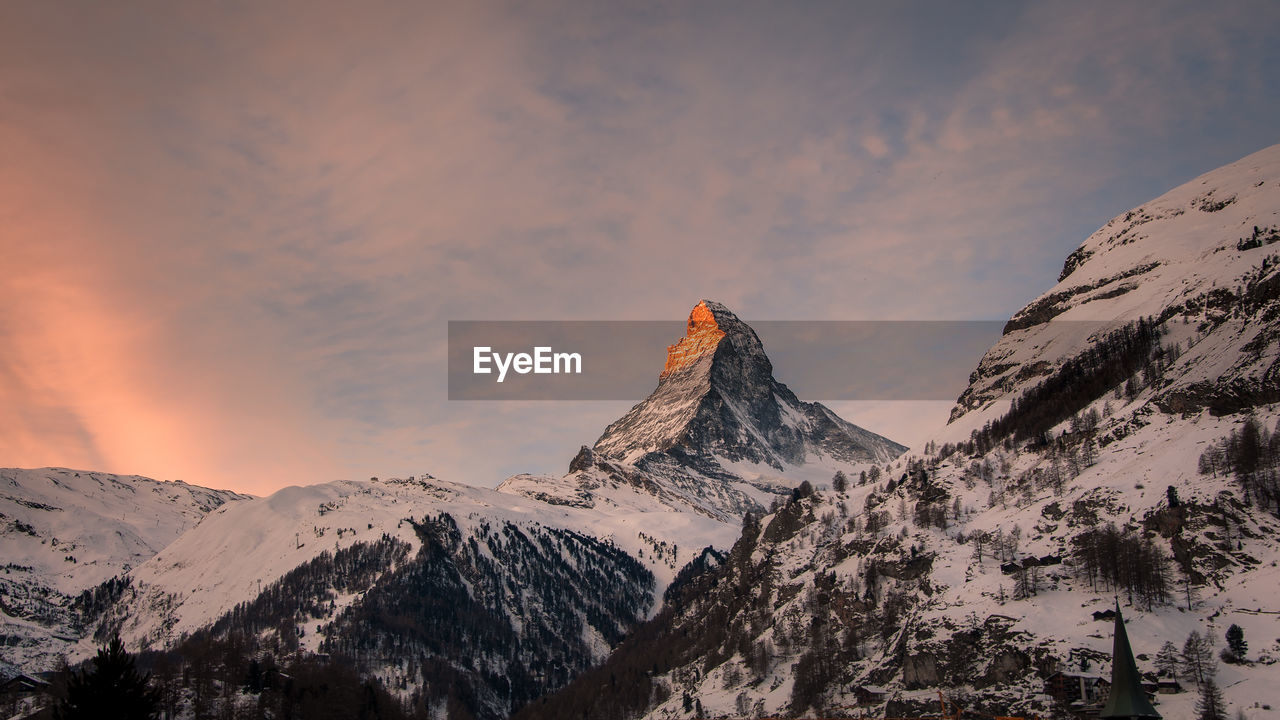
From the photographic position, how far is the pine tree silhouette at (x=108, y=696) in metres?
119

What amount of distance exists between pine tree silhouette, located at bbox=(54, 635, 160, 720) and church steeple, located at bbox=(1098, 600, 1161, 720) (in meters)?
120

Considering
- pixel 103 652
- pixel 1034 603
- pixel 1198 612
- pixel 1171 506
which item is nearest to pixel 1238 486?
pixel 1171 506

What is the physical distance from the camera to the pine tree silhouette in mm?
118938

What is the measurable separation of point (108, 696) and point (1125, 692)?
124754 mm

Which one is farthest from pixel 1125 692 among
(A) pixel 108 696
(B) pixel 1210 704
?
(A) pixel 108 696

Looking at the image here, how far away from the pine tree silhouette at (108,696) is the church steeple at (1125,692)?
11978 cm

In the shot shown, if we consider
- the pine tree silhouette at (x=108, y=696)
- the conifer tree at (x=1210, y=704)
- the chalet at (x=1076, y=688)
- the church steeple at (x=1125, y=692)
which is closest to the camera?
the pine tree silhouette at (x=108, y=696)

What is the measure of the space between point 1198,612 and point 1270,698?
29.2 meters

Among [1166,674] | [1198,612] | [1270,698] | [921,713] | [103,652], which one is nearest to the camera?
[103,652]

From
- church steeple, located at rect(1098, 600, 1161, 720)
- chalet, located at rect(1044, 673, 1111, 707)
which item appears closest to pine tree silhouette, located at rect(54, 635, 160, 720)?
church steeple, located at rect(1098, 600, 1161, 720)

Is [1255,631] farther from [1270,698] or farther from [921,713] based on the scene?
[921,713]

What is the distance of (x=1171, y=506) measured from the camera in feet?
648

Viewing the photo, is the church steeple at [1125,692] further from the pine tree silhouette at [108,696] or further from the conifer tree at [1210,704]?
the pine tree silhouette at [108,696]

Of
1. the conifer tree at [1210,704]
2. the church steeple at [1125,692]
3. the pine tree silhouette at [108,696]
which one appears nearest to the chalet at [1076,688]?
the conifer tree at [1210,704]
